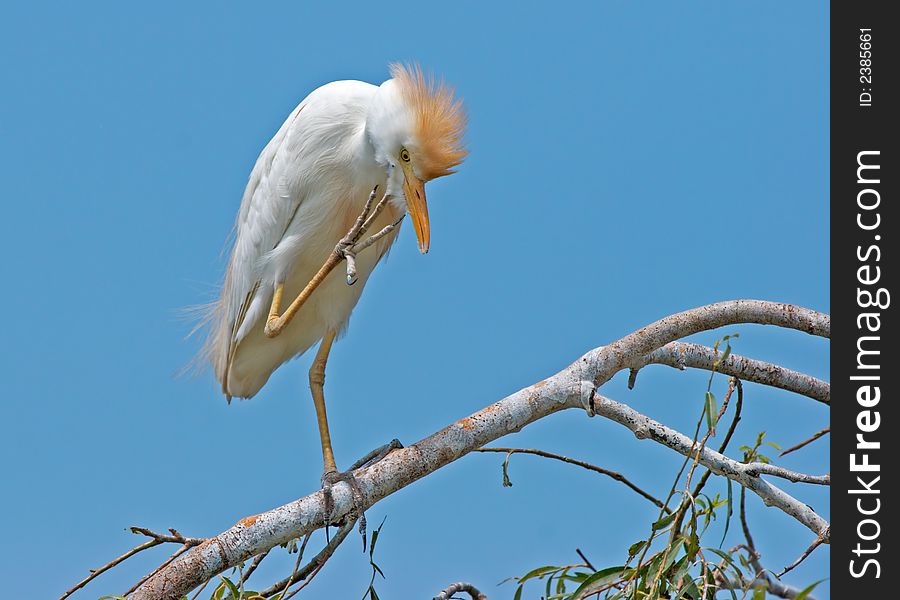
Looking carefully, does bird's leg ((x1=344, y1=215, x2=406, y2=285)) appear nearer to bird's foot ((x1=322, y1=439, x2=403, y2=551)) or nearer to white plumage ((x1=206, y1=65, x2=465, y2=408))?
white plumage ((x1=206, y1=65, x2=465, y2=408))

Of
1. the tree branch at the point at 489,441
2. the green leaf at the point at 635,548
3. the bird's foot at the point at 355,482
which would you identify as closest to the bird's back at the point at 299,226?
the bird's foot at the point at 355,482

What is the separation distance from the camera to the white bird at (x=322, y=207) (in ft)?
8.29

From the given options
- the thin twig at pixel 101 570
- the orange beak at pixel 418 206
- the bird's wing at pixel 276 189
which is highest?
the bird's wing at pixel 276 189

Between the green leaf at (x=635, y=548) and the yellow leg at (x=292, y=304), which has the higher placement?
the yellow leg at (x=292, y=304)

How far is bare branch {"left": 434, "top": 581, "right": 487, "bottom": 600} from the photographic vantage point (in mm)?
2129

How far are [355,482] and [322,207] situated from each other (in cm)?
97

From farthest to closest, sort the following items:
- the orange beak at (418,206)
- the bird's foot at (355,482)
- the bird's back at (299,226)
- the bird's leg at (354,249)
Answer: the bird's back at (299,226) → the orange beak at (418,206) → the bird's leg at (354,249) → the bird's foot at (355,482)

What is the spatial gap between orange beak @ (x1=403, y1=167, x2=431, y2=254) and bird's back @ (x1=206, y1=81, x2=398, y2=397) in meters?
0.19

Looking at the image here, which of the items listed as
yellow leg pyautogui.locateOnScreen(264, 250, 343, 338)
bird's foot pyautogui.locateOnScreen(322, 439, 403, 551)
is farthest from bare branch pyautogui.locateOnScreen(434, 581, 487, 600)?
yellow leg pyautogui.locateOnScreen(264, 250, 343, 338)

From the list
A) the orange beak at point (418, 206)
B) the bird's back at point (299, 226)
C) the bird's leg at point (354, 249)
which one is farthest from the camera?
the bird's back at point (299, 226)

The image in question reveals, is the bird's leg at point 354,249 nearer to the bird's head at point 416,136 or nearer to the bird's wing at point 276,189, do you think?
the bird's head at point 416,136
